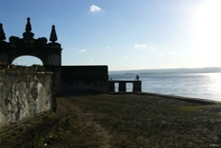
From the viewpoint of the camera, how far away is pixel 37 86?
6723 millimetres

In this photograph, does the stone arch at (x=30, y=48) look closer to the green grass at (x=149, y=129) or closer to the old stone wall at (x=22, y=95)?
the green grass at (x=149, y=129)

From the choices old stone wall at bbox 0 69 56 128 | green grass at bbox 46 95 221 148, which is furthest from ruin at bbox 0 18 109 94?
green grass at bbox 46 95 221 148

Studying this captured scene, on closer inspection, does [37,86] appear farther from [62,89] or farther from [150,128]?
[62,89]

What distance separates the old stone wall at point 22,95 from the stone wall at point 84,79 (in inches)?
436

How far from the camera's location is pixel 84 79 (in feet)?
62.8

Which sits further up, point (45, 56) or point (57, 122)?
point (45, 56)

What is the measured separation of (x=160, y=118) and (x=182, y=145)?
295 centimetres

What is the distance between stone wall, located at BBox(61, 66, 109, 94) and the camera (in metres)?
18.8

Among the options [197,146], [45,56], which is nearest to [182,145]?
[197,146]

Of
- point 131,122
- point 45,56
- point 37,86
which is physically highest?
point 45,56

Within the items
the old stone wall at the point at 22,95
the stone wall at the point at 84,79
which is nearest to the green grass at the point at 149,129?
the old stone wall at the point at 22,95

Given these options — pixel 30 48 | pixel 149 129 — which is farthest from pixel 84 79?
pixel 149 129

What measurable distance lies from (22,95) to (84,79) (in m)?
13.4

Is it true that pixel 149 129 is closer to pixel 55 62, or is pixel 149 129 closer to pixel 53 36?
pixel 55 62
